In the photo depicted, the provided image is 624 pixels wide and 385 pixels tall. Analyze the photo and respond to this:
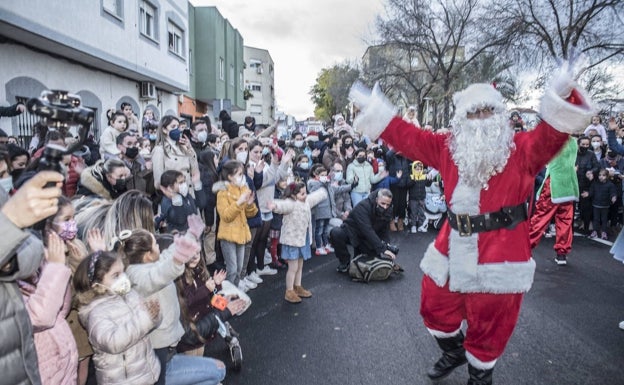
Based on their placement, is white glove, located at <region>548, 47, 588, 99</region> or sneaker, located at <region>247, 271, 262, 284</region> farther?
sneaker, located at <region>247, 271, 262, 284</region>

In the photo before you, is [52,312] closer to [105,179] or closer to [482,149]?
[482,149]

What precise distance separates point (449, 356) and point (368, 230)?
2840 mm

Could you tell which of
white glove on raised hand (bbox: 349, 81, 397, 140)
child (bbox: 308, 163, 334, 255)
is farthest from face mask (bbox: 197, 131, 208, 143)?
white glove on raised hand (bbox: 349, 81, 397, 140)

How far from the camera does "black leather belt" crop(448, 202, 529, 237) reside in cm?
296

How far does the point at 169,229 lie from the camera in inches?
188

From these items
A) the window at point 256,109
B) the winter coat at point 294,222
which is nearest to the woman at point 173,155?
the winter coat at point 294,222

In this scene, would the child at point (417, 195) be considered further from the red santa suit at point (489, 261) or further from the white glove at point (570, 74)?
the white glove at point (570, 74)

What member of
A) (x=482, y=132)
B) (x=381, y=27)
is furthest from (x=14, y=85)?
(x=381, y=27)

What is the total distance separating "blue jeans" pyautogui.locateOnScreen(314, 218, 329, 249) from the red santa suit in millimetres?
4571

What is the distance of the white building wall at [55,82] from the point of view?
7957 mm

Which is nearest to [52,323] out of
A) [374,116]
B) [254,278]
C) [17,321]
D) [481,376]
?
[17,321]

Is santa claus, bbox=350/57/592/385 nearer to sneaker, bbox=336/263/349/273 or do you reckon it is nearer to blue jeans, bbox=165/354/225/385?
blue jeans, bbox=165/354/225/385

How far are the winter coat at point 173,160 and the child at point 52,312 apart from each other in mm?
3136

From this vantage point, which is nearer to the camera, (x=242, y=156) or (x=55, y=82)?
(x=242, y=156)
